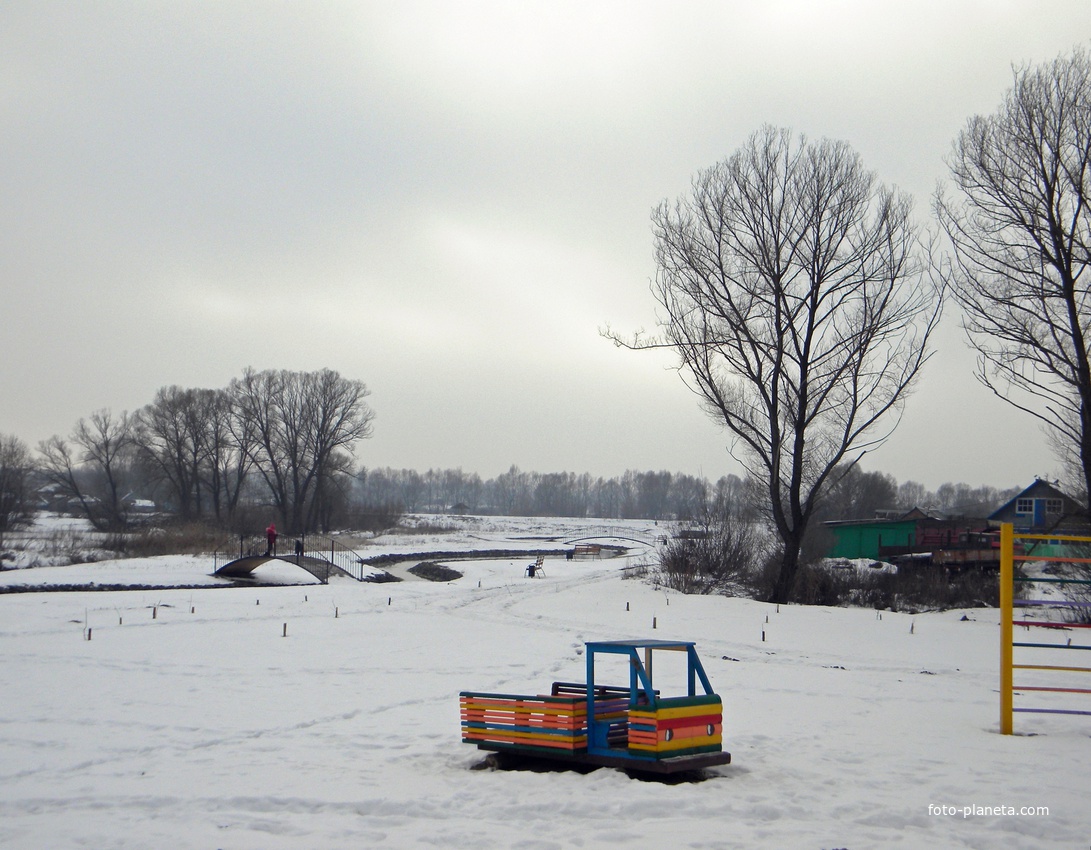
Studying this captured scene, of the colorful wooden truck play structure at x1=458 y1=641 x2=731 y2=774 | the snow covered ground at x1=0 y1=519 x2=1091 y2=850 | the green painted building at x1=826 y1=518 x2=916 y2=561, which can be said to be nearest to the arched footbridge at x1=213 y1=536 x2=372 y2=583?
the snow covered ground at x1=0 y1=519 x2=1091 y2=850

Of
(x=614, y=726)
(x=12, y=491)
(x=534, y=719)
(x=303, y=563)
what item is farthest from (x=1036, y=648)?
(x=12, y=491)

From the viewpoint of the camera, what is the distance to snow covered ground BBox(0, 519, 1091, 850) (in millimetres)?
6734

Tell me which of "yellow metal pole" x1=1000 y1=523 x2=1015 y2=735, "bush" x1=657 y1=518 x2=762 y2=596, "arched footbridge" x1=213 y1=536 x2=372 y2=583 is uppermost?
"yellow metal pole" x1=1000 y1=523 x2=1015 y2=735

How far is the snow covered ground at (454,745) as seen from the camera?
673 centimetres

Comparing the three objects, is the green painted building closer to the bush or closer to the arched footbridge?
the bush

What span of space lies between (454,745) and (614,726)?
218 centimetres

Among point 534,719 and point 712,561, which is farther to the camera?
point 712,561

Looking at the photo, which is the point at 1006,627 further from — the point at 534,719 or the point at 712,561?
the point at 712,561

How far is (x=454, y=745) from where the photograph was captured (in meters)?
9.92

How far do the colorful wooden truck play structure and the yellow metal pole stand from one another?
3.90 meters

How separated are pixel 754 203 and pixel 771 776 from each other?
23.7 meters

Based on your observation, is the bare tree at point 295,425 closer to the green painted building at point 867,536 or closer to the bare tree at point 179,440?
the bare tree at point 179,440

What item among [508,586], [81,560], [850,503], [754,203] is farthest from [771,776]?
[850,503]

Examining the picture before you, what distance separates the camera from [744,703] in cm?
1277
